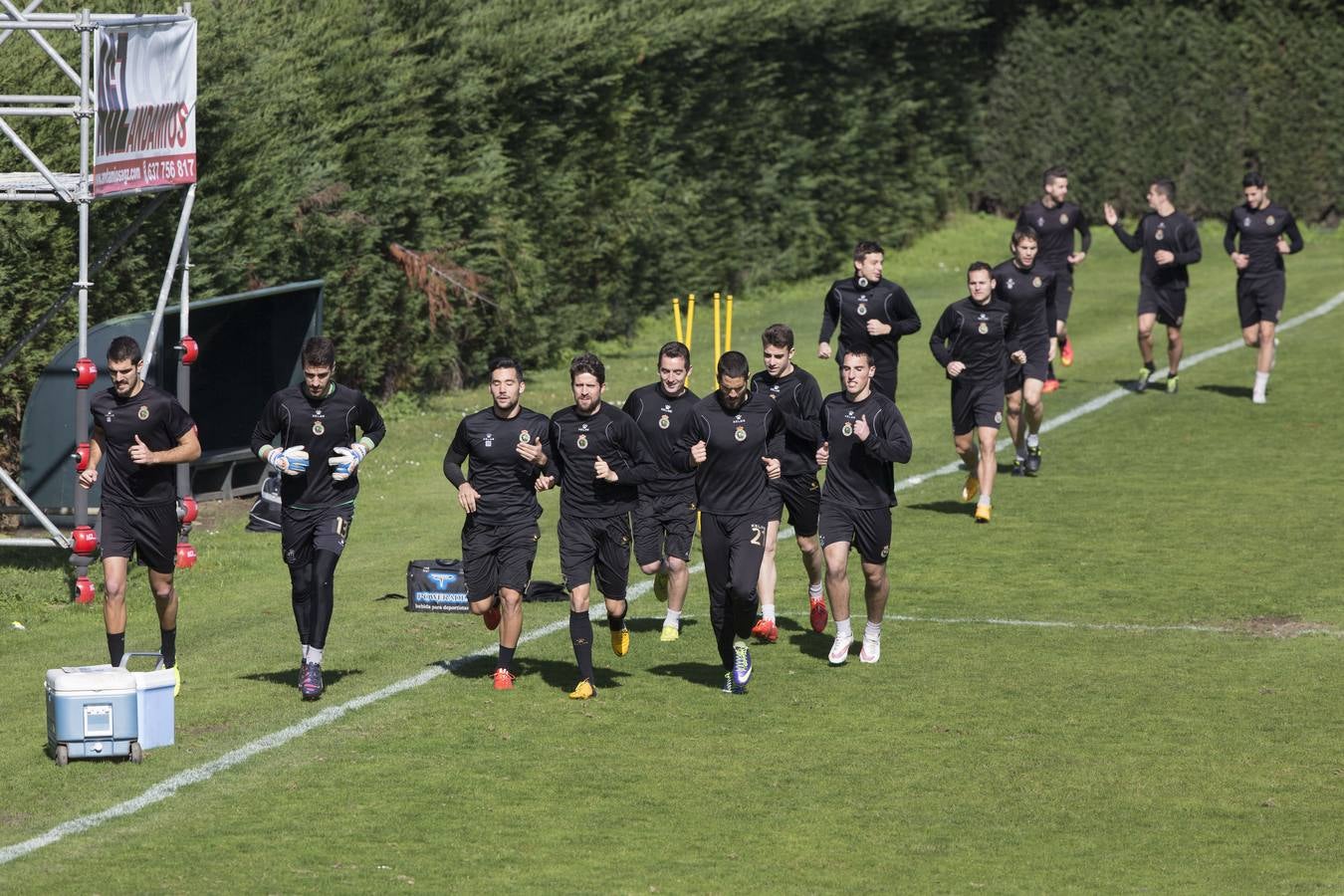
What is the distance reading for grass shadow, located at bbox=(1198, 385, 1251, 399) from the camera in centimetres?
2622

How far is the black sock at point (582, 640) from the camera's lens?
13562 mm

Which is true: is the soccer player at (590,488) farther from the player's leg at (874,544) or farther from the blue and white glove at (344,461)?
the player's leg at (874,544)

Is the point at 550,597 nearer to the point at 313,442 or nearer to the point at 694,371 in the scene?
the point at 313,442

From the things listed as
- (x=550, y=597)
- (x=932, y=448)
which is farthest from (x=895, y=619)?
(x=932, y=448)

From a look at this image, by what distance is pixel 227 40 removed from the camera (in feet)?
69.8

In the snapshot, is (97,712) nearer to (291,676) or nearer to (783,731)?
(291,676)

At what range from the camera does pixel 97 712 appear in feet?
39.1

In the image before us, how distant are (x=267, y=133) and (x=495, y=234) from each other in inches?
226

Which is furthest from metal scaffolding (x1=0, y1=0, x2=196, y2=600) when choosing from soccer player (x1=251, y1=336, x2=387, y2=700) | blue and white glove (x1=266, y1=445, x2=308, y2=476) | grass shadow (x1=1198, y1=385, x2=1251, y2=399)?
grass shadow (x1=1198, y1=385, x2=1251, y2=399)

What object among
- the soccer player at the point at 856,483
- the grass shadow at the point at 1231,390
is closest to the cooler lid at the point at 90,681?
the soccer player at the point at 856,483

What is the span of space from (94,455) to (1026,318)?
10135mm

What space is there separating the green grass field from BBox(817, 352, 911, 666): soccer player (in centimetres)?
79

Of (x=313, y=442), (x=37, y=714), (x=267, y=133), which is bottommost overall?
(x=37, y=714)

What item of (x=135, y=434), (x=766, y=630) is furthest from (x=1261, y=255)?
(x=135, y=434)
